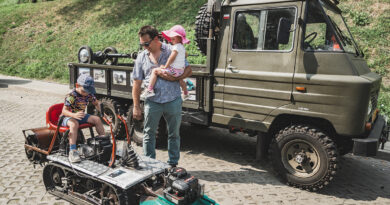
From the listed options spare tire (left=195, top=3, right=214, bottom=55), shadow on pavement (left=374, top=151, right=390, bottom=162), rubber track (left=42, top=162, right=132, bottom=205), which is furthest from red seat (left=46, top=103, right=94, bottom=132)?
shadow on pavement (left=374, top=151, right=390, bottom=162)

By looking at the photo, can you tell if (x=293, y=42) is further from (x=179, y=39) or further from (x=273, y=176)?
(x=273, y=176)

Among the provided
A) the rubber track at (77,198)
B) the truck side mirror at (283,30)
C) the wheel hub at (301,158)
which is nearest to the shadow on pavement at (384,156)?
the wheel hub at (301,158)

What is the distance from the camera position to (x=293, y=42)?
13.6 feet

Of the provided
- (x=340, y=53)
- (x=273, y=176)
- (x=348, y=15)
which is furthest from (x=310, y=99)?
(x=348, y=15)

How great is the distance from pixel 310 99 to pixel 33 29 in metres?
21.1

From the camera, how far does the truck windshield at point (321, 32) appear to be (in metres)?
4.09

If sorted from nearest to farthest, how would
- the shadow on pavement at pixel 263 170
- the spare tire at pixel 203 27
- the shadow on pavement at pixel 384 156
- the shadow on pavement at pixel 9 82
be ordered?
the shadow on pavement at pixel 263 170 < the spare tire at pixel 203 27 < the shadow on pavement at pixel 384 156 < the shadow on pavement at pixel 9 82

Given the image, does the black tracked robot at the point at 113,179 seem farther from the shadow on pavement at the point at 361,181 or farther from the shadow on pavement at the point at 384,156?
the shadow on pavement at the point at 384,156

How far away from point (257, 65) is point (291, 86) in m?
0.57

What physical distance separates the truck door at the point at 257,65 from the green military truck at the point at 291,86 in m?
0.01

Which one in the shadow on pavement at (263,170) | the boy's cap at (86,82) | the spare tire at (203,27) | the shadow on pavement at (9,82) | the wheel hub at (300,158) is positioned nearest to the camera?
the boy's cap at (86,82)

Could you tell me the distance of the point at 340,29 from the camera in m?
4.48

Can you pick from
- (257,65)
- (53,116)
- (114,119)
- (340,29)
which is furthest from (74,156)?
(340,29)

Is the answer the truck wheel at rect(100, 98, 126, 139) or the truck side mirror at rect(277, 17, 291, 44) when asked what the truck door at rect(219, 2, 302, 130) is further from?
the truck wheel at rect(100, 98, 126, 139)
